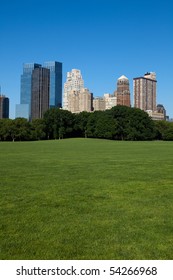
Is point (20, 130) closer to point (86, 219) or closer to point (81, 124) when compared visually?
point (81, 124)

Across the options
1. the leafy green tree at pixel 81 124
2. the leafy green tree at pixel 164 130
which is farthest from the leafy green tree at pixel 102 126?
the leafy green tree at pixel 164 130

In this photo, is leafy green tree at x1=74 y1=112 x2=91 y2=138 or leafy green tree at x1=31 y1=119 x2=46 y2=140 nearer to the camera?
leafy green tree at x1=31 y1=119 x2=46 y2=140

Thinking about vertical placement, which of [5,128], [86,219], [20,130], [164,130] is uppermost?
[164,130]

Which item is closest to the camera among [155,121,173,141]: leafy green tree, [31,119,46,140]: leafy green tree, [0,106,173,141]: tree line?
[31,119,46,140]: leafy green tree

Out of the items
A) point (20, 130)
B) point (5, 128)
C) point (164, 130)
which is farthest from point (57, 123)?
point (164, 130)

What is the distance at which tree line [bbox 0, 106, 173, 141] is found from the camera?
96.3 metres

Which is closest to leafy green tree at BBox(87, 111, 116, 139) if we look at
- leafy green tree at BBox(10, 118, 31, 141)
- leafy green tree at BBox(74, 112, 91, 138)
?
leafy green tree at BBox(74, 112, 91, 138)

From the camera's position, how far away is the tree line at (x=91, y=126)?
96.3 meters

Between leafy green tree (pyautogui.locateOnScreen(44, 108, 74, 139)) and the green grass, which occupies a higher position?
leafy green tree (pyautogui.locateOnScreen(44, 108, 74, 139))

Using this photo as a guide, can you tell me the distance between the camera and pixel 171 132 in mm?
108500

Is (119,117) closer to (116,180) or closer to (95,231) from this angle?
(116,180)

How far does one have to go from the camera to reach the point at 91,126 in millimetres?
102062

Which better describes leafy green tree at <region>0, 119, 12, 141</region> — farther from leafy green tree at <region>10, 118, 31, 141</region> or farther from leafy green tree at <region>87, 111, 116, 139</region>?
leafy green tree at <region>87, 111, 116, 139</region>

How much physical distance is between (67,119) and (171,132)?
32.6 meters
